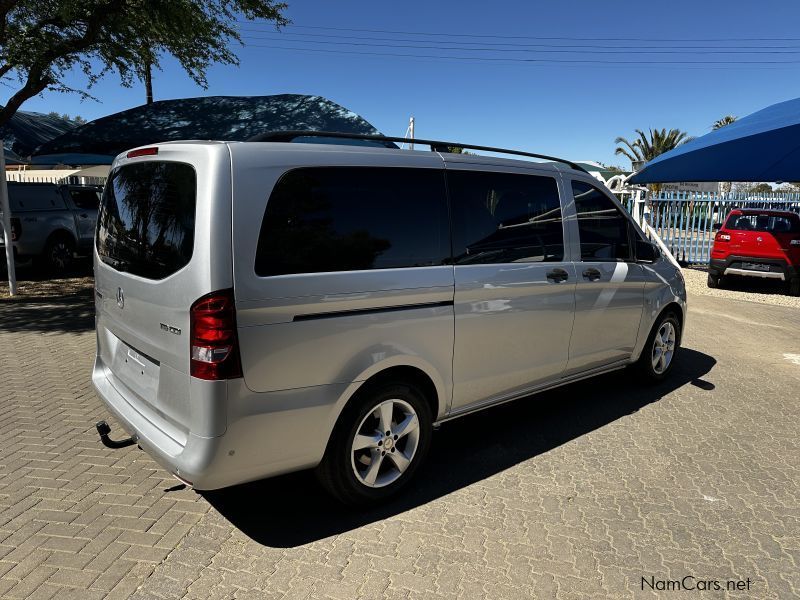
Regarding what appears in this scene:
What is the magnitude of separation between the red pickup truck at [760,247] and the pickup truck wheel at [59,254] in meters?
14.0

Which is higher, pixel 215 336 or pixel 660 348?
pixel 215 336

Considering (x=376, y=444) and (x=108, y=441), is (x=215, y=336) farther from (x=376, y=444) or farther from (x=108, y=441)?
(x=108, y=441)

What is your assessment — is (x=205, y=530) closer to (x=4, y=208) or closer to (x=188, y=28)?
(x=4, y=208)

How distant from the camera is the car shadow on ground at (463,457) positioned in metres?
3.11

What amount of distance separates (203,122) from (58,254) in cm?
443

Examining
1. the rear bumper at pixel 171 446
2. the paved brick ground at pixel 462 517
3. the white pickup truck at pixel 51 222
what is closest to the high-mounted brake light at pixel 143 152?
the rear bumper at pixel 171 446

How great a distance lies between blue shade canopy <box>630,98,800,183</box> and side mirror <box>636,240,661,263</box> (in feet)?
25.0

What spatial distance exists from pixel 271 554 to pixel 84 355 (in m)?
4.49

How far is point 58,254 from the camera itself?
1197cm

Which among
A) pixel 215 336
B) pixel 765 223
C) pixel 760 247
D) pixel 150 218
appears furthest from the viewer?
pixel 765 223

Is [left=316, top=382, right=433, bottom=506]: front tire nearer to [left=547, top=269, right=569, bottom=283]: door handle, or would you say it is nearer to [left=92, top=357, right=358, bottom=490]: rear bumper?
[left=92, top=357, right=358, bottom=490]: rear bumper

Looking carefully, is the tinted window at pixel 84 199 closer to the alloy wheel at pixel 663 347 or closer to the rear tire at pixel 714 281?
the alloy wheel at pixel 663 347

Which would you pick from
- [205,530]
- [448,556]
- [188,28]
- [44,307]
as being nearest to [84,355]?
[44,307]

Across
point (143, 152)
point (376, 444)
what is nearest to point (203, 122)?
point (143, 152)
